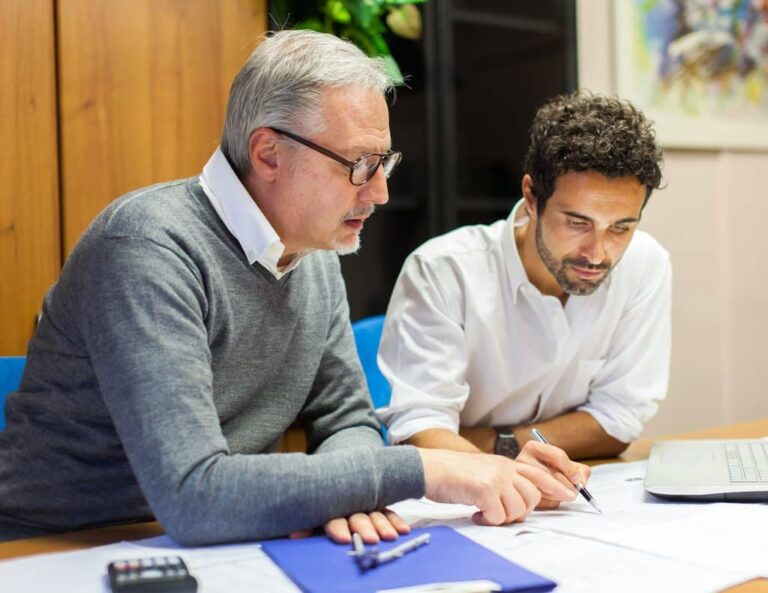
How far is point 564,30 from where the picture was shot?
347 cm

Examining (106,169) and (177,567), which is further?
(106,169)

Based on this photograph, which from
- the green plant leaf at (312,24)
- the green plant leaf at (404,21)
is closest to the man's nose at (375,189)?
the green plant leaf at (312,24)

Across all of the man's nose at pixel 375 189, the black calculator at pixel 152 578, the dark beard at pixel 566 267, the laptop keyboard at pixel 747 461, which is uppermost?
the man's nose at pixel 375 189

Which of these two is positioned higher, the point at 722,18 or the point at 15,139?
the point at 722,18

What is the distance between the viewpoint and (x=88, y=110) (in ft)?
7.79

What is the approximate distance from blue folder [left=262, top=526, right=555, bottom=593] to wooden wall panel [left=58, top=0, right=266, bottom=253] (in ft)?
5.03

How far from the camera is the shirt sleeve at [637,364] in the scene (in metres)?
1.91

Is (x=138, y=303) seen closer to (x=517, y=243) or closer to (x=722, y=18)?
(x=517, y=243)

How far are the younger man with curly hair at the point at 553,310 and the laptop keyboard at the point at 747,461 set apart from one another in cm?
25

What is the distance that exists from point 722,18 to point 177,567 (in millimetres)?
3566

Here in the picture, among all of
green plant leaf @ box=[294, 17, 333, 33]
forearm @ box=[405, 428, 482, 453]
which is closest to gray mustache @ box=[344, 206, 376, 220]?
forearm @ box=[405, 428, 482, 453]

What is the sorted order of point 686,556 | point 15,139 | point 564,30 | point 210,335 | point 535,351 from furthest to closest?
point 564,30, point 15,139, point 535,351, point 210,335, point 686,556

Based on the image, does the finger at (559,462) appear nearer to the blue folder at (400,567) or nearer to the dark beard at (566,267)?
the blue folder at (400,567)

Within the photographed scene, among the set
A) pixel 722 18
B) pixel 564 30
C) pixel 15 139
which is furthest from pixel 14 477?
pixel 722 18
